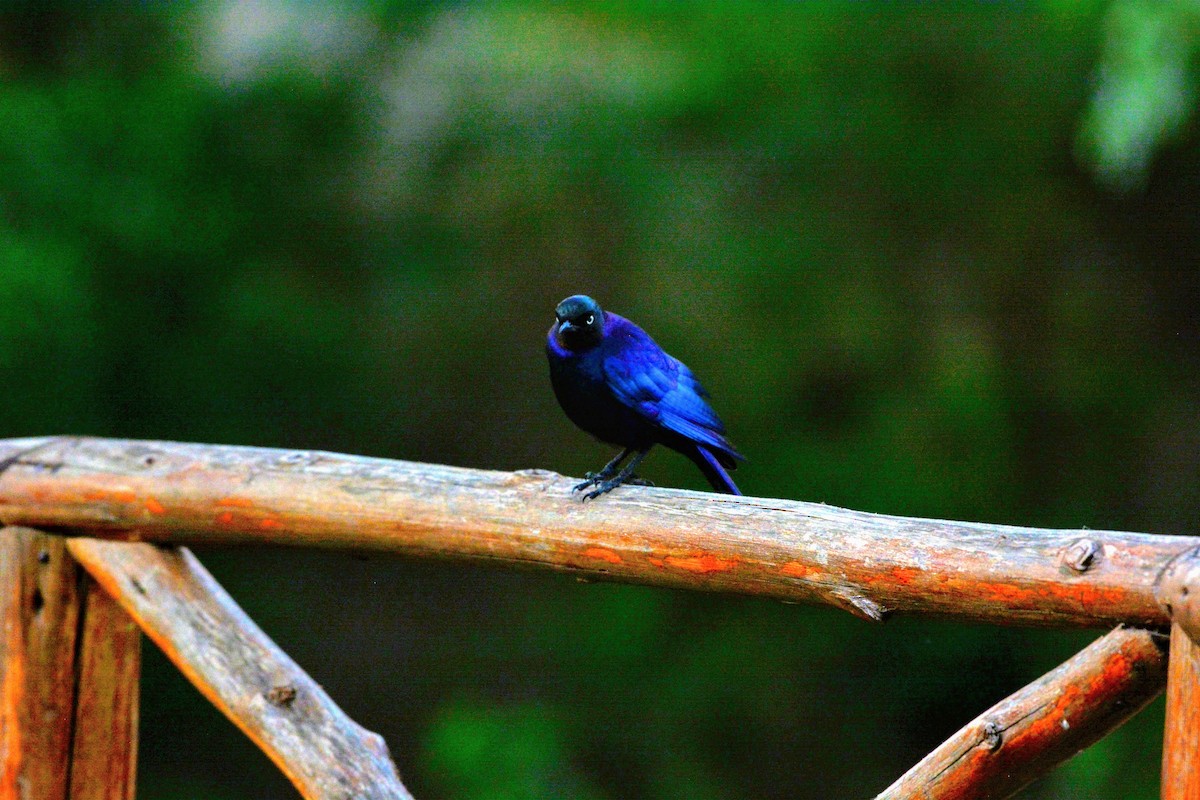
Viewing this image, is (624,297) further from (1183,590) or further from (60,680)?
(1183,590)

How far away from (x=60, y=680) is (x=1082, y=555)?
1.63 metres

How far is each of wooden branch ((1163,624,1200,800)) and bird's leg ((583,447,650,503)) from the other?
76cm

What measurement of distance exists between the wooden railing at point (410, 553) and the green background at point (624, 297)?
2.50 m

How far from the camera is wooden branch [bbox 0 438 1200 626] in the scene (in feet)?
4.28

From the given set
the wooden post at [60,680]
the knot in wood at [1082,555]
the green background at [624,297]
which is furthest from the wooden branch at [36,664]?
the green background at [624,297]

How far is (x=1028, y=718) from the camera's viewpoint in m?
1.31

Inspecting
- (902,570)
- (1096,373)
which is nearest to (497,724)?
(1096,373)

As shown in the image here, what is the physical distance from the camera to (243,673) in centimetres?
191

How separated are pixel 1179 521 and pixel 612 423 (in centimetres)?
292

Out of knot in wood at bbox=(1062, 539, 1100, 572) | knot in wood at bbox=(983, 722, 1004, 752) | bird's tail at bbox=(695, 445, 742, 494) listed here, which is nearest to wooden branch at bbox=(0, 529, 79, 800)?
bird's tail at bbox=(695, 445, 742, 494)

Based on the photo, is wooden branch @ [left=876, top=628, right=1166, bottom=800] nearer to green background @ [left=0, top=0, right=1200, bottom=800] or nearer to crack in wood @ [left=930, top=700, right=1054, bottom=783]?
crack in wood @ [left=930, top=700, right=1054, bottom=783]

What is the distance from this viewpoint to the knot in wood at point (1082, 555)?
1270 mm

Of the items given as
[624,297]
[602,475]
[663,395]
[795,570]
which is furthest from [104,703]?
[624,297]

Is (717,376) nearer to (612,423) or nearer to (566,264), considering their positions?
(566,264)
